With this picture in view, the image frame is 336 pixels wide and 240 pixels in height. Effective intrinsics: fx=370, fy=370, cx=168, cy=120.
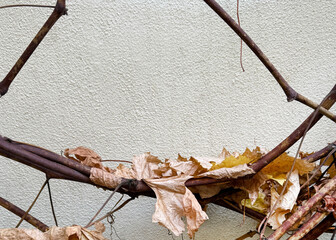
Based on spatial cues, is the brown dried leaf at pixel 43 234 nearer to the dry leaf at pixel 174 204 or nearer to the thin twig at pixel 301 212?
the dry leaf at pixel 174 204

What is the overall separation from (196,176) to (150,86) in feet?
0.91

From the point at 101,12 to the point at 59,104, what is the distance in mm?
195

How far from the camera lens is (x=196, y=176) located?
0.51 meters

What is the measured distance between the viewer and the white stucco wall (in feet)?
2.33

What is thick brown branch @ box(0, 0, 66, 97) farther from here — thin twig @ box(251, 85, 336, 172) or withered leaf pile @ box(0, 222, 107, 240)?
thin twig @ box(251, 85, 336, 172)

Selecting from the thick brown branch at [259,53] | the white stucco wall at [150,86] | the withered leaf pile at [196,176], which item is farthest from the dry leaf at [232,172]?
the white stucco wall at [150,86]

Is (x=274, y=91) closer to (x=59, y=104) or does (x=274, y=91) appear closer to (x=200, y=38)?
(x=200, y=38)

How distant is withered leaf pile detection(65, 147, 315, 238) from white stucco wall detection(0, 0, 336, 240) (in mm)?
156

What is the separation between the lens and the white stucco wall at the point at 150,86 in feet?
2.33

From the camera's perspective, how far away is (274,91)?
2.44 ft

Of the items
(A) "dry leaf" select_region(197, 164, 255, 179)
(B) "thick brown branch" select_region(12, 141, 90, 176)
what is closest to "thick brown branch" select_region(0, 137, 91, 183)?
(B) "thick brown branch" select_region(12, 141, 90, 176)

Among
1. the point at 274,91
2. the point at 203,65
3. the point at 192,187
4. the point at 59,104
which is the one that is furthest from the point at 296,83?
the point at 59,104

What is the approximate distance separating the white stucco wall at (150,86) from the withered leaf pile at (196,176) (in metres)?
0.16

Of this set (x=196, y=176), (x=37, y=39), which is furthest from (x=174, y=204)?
(x=37, y=39)
